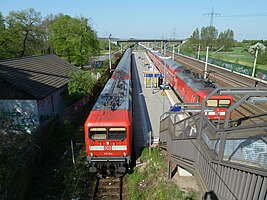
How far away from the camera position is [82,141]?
14.1 meters

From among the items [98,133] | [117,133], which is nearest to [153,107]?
[117,133]

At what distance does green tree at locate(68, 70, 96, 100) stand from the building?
1.16 metres

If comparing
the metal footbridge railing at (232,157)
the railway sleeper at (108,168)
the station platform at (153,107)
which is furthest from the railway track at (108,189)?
the metal footbridge railing at (232,157)

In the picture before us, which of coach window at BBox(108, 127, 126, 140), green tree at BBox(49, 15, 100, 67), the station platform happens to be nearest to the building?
the station platform

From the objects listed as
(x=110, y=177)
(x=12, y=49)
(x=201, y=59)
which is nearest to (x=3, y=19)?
(x=12, y=49)

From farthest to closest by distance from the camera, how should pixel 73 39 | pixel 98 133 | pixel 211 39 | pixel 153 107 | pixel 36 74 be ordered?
pixel 211 39
pixel 73 39
pixel 153 107
pixel 36 74
pixel 98 133

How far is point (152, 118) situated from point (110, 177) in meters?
8.26

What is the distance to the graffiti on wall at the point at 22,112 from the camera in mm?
14773

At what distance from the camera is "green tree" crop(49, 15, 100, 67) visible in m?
32.8

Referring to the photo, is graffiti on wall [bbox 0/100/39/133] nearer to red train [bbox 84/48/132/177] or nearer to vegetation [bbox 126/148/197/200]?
red train [bbox 84/48/132/177]

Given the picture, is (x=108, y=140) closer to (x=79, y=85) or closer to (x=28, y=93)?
(x=28, y=93)

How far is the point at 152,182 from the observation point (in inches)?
398

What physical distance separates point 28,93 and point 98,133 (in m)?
7.99

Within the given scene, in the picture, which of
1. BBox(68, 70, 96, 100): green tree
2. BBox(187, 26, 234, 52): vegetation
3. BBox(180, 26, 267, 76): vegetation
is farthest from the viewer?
BBox(187, 26, 234, 52): vegetation
